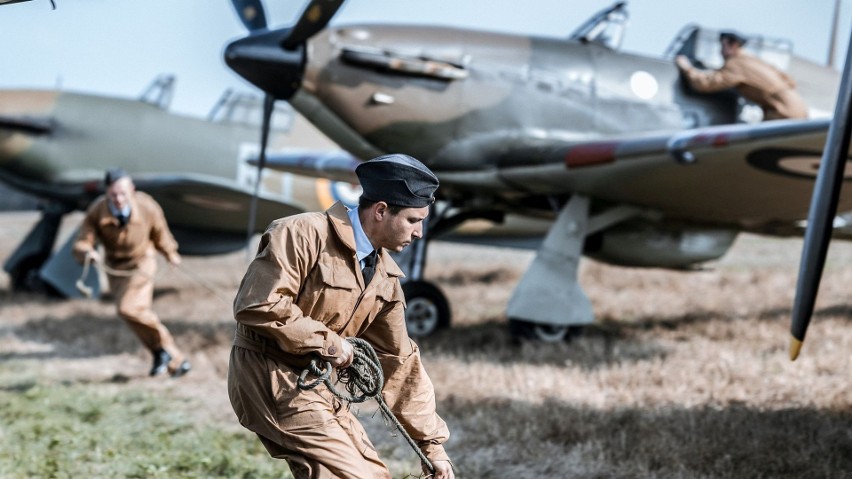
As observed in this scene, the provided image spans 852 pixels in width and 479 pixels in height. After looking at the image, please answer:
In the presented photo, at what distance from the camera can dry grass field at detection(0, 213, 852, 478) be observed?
4207 mm

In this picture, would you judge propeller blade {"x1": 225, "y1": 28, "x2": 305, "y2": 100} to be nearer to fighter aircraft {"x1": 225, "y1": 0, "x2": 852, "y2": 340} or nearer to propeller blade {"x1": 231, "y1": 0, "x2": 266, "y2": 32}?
fighter aircraft {"x1": 225, "y1": 0, "x2": 852, "y2": 340}

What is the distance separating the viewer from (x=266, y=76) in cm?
729

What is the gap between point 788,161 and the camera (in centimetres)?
647

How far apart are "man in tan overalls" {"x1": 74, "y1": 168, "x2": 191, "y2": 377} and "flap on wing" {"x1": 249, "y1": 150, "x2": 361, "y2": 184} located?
10.6 ft

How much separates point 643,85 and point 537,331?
257 centimetres

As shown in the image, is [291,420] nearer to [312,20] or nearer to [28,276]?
[312,20]

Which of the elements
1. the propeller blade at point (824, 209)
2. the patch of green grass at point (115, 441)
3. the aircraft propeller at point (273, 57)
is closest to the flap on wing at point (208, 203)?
the aircraft propeller at point (273, 57)

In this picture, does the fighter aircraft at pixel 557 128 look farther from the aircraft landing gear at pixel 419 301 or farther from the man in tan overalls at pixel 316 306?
the man in tan overalls at pixel 316 306

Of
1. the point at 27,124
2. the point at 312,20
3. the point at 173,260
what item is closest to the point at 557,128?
the point at 312,20

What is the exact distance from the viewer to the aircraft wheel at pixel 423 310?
838cm

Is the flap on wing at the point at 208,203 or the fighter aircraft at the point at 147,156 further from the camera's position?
the fighter aircraft at the point at 147,156

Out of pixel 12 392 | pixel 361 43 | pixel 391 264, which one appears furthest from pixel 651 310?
pixel 391 264

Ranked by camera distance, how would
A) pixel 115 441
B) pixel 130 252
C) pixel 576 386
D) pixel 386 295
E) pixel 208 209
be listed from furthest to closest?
1. pixel 208 209
2. pixel 130 252
3. pixel 576 386
4. pixel 115 441
5. pixel 386 295

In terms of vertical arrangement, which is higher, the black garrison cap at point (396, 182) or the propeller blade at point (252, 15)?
the black garrison cap at point (396, 182)
